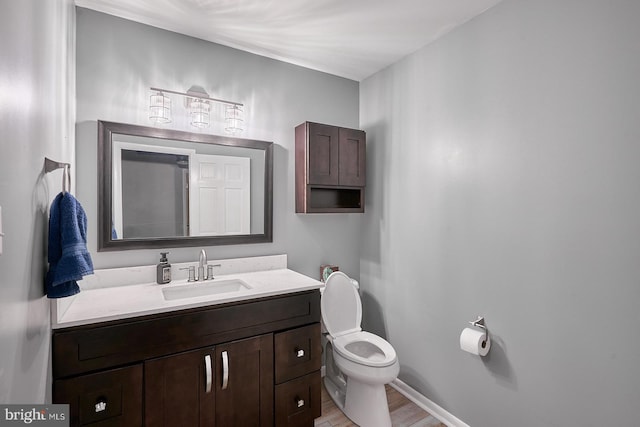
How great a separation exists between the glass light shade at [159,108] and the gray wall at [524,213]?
1.63 m

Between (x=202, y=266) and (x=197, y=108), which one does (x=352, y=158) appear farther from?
(x=202, y=266)

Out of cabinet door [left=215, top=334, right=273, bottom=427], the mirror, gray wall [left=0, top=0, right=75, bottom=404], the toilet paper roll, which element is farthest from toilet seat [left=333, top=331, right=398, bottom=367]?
gray wall [left=0, top=0, right=75, bottom=404]

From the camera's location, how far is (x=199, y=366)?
155 cm

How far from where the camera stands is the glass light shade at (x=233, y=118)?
216cm

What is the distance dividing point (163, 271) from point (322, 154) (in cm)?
134

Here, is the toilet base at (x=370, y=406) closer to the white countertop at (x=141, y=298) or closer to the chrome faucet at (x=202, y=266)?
the white countertop at (x=141, y=298)

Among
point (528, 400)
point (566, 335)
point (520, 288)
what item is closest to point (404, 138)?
point (520, 288)

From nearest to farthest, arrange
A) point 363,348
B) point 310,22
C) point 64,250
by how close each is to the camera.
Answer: point 64,250
point 310,22
point 363,348

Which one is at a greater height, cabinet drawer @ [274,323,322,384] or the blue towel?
the blue towel

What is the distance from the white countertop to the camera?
1.35 m

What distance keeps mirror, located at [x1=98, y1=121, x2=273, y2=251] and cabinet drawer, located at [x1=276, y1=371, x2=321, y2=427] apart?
987 millimetres

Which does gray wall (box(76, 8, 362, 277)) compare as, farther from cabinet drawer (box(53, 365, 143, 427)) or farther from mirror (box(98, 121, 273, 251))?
cabinet drawer (box(53, 365, 143, 427))

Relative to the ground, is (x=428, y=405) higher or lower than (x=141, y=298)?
lower

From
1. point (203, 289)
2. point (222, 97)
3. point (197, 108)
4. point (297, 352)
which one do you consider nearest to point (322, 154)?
point (222, 97)
